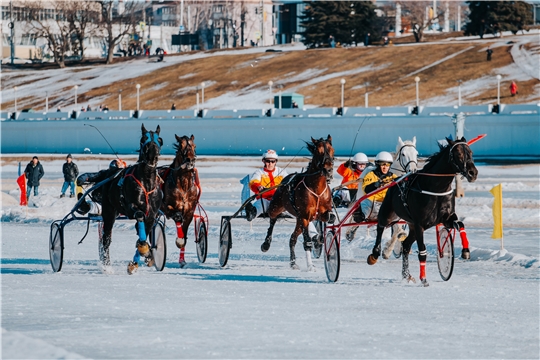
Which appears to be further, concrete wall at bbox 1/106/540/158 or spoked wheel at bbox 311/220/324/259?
concrete wall at bbox 1/106/540/158

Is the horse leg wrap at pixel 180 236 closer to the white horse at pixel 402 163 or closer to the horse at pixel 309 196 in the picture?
the horse at pixel 309 196

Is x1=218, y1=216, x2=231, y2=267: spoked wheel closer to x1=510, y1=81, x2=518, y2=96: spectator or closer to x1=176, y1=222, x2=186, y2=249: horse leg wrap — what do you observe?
x1=176, y1=222, x2=186, y2=249: horse leg wrap

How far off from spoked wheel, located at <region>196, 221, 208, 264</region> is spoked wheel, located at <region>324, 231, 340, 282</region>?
2702mm

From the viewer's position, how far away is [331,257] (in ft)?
41.6

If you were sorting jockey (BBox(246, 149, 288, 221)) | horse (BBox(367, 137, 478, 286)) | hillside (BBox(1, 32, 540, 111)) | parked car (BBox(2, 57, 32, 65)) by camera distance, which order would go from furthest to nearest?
parked car (BBox(2, 57, 32, 65)), hillside (BBox(1, 32, 540, 111)), jockey (BBox(246, 149, 288, 221)), horse (BBox(367, 137, 478, 286))

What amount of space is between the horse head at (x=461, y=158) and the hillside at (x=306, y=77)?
179ft

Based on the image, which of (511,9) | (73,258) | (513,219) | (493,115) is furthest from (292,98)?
(73,258)

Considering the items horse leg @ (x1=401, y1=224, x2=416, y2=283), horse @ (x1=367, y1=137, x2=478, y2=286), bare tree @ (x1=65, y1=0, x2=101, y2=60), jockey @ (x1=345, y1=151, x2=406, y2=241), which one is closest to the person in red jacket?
bare tree @ (x1=65, y1=0, x2=101, y2=60)

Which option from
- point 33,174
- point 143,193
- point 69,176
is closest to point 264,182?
point 143,193

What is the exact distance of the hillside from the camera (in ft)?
239

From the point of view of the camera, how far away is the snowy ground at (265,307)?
25.7 ft

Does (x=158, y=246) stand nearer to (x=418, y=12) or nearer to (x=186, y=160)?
(x=186, y=160)

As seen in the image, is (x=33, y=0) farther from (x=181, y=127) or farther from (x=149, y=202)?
(x=149, y=202)

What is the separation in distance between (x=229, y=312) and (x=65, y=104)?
82.3 meters
